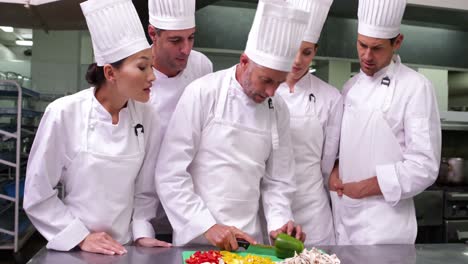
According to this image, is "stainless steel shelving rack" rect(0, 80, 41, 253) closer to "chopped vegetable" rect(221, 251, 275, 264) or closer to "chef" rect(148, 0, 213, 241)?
"chef" rect(148, 0, 213, 241)

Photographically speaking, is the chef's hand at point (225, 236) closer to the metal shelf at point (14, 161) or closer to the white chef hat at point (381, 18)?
the white chef hat at point (381, 18)

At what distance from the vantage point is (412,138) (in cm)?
149

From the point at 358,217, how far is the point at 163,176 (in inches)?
26.8

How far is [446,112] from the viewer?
310 cm

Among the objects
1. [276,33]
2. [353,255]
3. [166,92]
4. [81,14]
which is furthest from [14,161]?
[353,255]

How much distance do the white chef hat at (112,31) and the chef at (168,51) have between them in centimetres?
26

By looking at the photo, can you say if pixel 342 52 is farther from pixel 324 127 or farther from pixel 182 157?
pixel 182 157

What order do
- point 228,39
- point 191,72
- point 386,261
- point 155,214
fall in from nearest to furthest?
point 386,261
point 155,214
point 191,72
point 228,39

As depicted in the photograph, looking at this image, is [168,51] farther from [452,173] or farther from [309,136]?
[452,173]

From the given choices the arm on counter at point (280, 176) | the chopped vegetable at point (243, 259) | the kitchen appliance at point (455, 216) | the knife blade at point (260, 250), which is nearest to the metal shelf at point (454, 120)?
the kitchen appliance at point (455, 216)

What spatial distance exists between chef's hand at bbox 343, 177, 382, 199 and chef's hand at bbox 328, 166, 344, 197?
3 cm

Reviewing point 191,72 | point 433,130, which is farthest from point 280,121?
point 433,130

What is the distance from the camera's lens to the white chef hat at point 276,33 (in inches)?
50.9

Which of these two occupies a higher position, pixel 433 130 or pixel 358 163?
pixel 433 130
